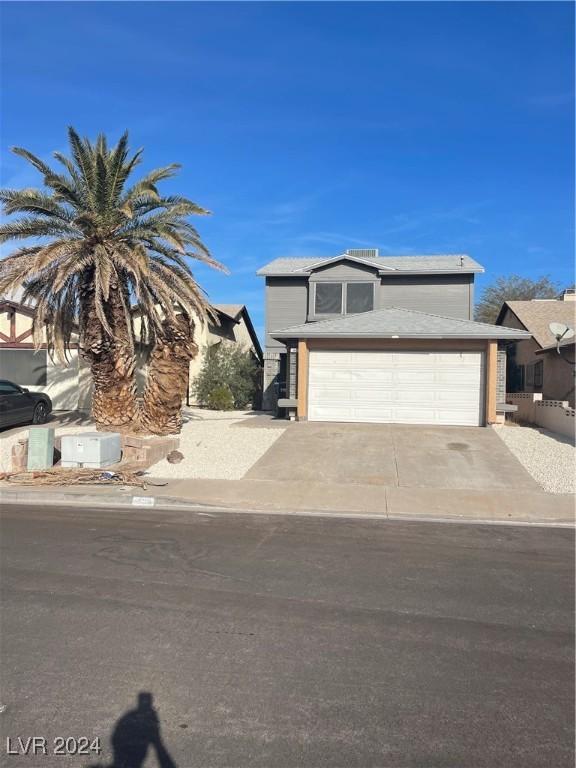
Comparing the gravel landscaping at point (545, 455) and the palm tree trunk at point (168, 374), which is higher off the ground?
the palm tree trunk at point (168, 374)

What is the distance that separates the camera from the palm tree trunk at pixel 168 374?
1595cm

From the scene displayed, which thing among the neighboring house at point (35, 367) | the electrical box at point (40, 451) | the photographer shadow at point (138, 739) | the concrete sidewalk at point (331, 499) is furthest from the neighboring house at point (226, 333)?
the photographer shadow at point (138, 739)

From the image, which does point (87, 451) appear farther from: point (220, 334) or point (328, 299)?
point (220, 334)

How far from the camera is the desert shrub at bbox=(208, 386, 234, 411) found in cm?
2447

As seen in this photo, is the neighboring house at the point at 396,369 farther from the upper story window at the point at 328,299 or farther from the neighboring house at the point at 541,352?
the upper story window at the point at 328,299

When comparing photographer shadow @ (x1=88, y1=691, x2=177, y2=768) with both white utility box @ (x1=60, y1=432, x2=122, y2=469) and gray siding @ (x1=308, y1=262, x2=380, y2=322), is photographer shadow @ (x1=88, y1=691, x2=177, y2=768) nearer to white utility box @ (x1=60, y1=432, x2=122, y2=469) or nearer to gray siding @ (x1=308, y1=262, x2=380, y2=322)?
white utility box @ (x1=60, y1=432, x2=122, y2=469)

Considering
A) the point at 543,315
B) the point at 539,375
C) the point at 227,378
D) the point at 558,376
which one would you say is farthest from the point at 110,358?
the point at 543,315

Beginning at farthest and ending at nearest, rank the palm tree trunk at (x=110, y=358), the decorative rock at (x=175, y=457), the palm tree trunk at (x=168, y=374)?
1. the palm tree trunk at (x=168, y=374)
2. the palm tree trunk at (x=110, y=358)
3. the decorative rock at (x=175, y=457)

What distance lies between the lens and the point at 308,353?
63.6ft

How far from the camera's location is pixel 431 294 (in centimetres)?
2552

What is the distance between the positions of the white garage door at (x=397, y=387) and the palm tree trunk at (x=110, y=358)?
5.88m

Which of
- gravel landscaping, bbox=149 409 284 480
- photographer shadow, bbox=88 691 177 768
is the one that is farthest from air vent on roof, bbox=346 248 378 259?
photographer shadow, bbox=88 691 177 768

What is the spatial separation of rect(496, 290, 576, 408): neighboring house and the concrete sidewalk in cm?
1101

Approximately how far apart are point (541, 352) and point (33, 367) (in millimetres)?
20150
